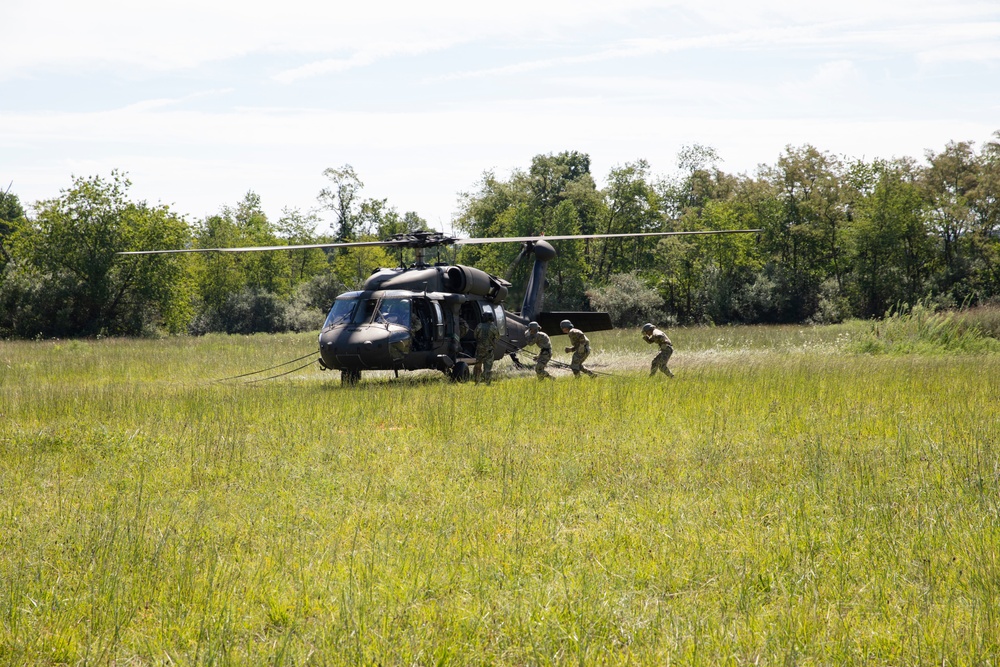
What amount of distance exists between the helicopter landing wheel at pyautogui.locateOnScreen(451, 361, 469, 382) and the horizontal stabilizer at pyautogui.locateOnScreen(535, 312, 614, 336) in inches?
150

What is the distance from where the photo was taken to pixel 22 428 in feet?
32.5

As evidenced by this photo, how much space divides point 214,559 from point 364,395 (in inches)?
298

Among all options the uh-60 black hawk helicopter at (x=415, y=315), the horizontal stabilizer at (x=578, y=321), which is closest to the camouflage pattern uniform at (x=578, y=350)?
the uh-60 black hawk helicopter at (x=415, y=315)

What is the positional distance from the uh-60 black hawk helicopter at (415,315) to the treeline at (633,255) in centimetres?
2335

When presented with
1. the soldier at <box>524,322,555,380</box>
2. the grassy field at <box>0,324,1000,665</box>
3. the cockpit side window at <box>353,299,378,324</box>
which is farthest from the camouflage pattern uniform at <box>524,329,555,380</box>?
the grassy field at <box>0,324,1000,665</box>

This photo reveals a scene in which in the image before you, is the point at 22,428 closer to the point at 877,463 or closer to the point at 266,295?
the point at 877,463

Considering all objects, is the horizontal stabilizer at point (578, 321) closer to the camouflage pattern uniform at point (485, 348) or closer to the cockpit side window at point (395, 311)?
the camouflage pattern uniform at point (485, 348)

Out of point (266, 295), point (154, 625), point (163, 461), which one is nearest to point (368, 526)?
point (154, 625)

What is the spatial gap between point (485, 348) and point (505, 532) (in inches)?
422

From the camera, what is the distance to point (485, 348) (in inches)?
645

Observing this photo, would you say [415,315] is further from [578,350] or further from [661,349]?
[661,349]

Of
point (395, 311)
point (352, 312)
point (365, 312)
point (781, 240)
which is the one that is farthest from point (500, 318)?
point (781, 240)

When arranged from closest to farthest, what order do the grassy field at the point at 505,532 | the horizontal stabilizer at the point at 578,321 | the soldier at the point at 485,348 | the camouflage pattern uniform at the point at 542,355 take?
the grassy field at the point at 505,532 < the camouflage pattern uniform at the point at 542,355 < the soldier at the point at 485,348 < the horizontal stabilizer at the point at 578,321

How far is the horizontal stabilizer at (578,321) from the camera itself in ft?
62.8
